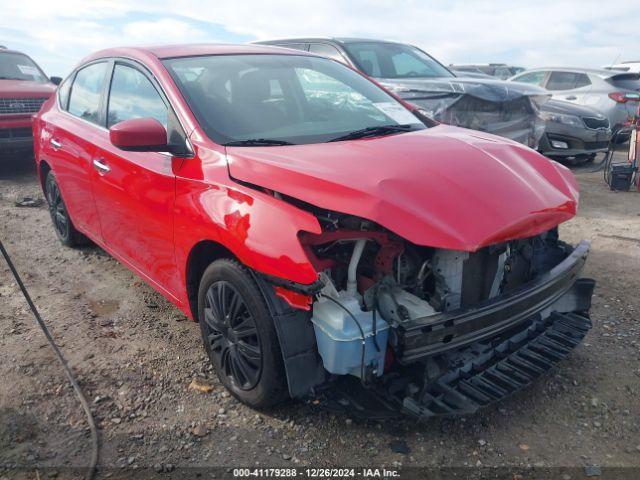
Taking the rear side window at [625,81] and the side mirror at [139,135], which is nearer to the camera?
the side mirror at [139,135]

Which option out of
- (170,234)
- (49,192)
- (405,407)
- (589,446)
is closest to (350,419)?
(405,407)

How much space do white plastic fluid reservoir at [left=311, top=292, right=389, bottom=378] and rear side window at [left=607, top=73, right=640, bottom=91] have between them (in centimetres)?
1002

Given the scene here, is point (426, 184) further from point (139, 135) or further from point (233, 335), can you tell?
point (139, 135)

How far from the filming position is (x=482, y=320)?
2176 millimetres

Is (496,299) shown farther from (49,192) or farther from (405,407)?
(49,192)

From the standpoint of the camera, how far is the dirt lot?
7.48ft

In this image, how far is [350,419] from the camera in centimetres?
250

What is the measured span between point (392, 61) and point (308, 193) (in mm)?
5175

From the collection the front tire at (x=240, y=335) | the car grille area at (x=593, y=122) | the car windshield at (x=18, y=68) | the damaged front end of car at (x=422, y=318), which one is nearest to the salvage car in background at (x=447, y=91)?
the car grille area at (x=593, y=122)

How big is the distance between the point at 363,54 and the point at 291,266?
5.11m

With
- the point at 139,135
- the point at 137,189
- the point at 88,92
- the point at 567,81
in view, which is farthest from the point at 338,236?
the point at 567,81

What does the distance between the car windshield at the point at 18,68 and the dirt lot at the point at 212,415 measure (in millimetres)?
6520

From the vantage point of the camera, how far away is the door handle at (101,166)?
331cm

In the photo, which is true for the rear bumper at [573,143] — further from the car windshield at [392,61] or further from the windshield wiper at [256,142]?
the windshield wiper at [256,142]
